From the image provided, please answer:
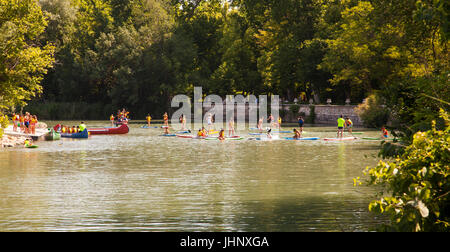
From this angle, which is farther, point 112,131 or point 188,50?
point 188,50

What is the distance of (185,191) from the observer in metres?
19.8

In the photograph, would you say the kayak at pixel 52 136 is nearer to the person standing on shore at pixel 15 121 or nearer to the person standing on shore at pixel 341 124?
the person standing on shore at pixel 15 121

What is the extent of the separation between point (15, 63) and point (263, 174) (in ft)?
78.1

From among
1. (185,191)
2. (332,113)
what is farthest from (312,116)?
(185,191)

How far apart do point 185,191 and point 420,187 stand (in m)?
12.3

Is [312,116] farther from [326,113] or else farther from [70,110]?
[70,110]

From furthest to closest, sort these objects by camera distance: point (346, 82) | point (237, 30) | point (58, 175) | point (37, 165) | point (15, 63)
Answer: point (237, 30) → point (346, 82) → point (15, 63) → point (37, 165) → point (58, 175)

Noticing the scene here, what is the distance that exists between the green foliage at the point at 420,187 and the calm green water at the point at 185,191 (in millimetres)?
4855

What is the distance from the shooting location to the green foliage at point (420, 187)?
26.3 ft

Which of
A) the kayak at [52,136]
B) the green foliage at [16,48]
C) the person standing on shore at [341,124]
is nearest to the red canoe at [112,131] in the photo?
the kayak at [52,136]

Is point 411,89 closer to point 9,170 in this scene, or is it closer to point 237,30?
point 9,170

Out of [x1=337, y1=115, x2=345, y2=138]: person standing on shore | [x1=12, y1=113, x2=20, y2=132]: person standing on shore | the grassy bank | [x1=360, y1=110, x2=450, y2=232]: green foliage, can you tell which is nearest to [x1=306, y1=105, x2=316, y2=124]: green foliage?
[x1=337, y1=115, x2=345, y2=138]: person standing on shore
